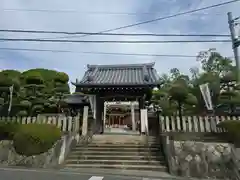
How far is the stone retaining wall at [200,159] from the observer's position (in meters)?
6.34

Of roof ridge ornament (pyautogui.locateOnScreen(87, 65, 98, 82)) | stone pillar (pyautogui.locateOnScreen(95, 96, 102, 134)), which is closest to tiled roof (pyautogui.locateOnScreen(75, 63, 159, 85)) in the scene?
roof ridge ornament (pyautogui.locateOnScreen(87, 65, 98, 82))

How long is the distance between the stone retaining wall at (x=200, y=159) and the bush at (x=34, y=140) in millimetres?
4517

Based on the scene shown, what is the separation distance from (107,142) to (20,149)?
3.65 metres

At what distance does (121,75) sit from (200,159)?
25.0 feet

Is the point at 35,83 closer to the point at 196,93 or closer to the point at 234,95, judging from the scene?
the point at 196,93

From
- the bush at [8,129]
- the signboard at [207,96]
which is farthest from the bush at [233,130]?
the bush at [8,129]

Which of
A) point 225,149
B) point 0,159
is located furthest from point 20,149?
point 225,149

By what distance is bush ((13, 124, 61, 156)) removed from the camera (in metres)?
7.01

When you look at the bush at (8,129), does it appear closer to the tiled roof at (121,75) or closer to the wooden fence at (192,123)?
the tiled roof at (121,75)

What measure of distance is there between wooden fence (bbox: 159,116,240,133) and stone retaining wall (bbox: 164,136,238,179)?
1685mm

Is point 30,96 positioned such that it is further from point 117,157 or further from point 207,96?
point 207,96

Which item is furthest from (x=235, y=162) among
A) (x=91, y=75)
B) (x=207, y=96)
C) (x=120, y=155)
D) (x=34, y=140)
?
(x=91, y=75)

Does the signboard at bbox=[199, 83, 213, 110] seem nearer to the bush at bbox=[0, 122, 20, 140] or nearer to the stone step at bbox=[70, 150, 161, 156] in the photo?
the stone step at bbox=[70, 150, 161, 156]

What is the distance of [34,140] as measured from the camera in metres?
7.00
